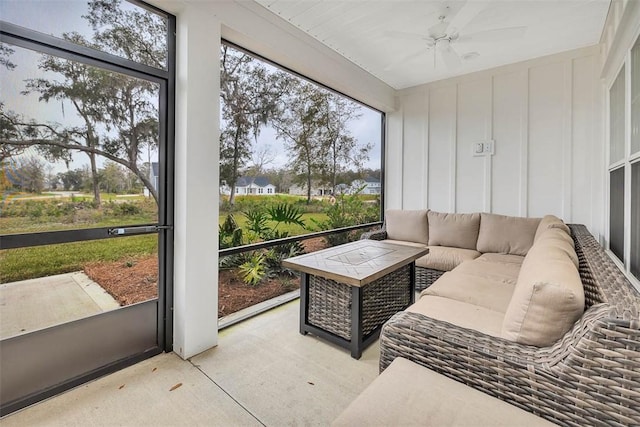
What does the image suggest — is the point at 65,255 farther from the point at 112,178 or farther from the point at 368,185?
the point at 368,185

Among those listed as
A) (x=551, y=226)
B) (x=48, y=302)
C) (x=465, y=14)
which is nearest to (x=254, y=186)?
(x=48, y=302)

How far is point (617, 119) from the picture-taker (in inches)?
99.4

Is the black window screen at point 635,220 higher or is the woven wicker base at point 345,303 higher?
the black window screen at point 635,220

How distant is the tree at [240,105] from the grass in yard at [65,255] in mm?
968

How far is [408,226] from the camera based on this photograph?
4.08 metres

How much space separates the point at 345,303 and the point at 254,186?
1530 millimetres

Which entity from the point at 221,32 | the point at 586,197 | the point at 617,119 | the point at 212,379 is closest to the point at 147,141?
the point at 221,32

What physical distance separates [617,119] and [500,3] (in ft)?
4.62

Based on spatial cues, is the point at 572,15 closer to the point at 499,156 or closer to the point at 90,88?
the point at 499,156

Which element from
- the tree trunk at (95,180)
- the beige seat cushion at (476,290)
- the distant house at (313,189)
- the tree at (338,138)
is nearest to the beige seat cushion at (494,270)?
the beige seat cushion at (476,290)

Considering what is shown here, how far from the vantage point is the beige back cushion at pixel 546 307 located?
1.08 m

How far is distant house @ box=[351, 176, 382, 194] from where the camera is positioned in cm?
434

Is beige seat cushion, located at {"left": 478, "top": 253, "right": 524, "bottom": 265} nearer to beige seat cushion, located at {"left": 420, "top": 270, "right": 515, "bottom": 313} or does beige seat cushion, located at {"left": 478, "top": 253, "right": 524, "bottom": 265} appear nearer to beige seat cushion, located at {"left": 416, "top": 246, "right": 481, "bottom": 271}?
beige seat cushion, located at {"left": 416, "top": 246, "right": 481, "bottom": 271}

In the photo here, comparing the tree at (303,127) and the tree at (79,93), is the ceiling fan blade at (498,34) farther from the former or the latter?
the tree at (79,93)
